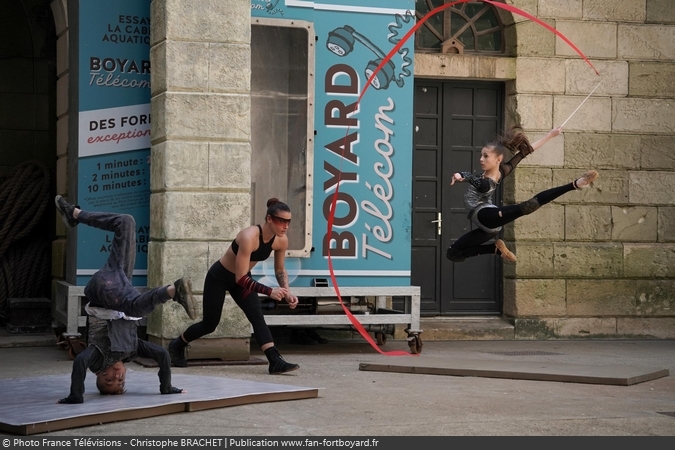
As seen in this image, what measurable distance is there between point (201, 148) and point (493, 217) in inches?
111

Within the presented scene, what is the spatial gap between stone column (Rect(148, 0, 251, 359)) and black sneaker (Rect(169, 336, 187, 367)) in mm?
339

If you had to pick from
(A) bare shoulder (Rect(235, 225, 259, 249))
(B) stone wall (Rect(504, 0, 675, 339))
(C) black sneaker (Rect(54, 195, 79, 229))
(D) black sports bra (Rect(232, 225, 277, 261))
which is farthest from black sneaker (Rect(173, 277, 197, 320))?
(B) stone wall (Rect(504, 0, 675, 339))

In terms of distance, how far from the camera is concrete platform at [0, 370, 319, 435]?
6.82 metres

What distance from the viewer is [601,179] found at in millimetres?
13641

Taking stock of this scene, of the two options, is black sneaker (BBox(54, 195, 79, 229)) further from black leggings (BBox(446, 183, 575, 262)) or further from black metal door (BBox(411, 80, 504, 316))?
black metal door (BBox(411, 80, 504, 316))

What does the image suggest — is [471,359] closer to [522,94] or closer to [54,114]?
[522,94]

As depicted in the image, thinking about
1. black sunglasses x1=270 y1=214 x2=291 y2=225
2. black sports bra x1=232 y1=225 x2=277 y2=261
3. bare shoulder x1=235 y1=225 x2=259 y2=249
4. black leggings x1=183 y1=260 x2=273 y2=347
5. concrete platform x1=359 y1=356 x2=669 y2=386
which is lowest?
concrete platform x1=359 y1=356 x2=669 y2=386

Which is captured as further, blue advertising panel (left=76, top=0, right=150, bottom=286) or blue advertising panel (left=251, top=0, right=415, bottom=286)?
blue advertising panel (left=251, top=0, right=415, bottom=286)

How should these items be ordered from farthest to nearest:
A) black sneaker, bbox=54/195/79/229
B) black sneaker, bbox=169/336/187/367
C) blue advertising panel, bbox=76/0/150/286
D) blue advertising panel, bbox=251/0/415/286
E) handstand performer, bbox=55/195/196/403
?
blue advertising panel, bbox=251/0/415/286
blue advertising panel, bbox=76/0/150/286
black sneaker, bbox=169/336/187/367
black sneaker, bbox=54/195/79/229
handstand performer, bbox=55/195/196/403

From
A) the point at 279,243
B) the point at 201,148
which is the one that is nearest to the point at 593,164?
the point at 279,243

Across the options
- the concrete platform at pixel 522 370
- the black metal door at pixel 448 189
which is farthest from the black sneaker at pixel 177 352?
the black metal door at pixel 448 189

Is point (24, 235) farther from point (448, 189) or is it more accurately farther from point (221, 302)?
point (448, 189)

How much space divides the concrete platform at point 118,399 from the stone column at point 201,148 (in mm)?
1576

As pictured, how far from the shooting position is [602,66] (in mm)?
13609
